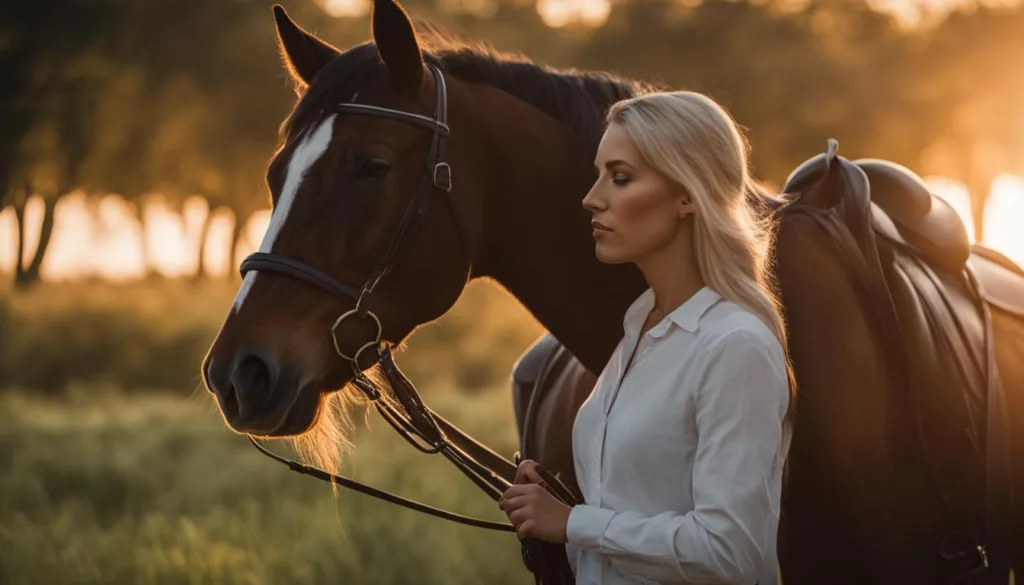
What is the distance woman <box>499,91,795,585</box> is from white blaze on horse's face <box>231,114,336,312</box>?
2.82 feet

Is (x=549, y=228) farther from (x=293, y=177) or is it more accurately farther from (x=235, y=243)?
(x=235, y=243)

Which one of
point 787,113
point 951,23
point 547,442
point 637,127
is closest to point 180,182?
point 787,113

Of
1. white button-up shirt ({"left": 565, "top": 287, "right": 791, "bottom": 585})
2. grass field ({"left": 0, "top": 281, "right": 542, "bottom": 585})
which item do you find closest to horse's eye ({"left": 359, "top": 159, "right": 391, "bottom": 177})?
white button-up shirt ({"left": 565, "top": 287, "right": 791, "bottom": 585})

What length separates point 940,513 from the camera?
3053 mm

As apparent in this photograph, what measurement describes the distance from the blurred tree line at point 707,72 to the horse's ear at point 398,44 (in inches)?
547

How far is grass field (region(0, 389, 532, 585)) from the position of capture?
18.6ft

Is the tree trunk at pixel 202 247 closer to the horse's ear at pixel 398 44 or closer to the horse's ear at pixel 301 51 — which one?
the horse's ear at pixel 301 51

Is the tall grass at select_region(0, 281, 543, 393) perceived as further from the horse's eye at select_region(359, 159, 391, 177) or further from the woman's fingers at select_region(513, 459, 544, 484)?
the woman's fingers at select_region(513, 459, 544, 484)

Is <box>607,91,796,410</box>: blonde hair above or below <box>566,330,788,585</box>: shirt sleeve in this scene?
above

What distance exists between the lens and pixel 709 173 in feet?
6.66

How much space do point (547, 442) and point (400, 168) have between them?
4.86 ft

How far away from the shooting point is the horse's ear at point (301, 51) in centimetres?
307

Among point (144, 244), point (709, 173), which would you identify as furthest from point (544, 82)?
point (144, 244)

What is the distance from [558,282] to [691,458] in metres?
1.16
